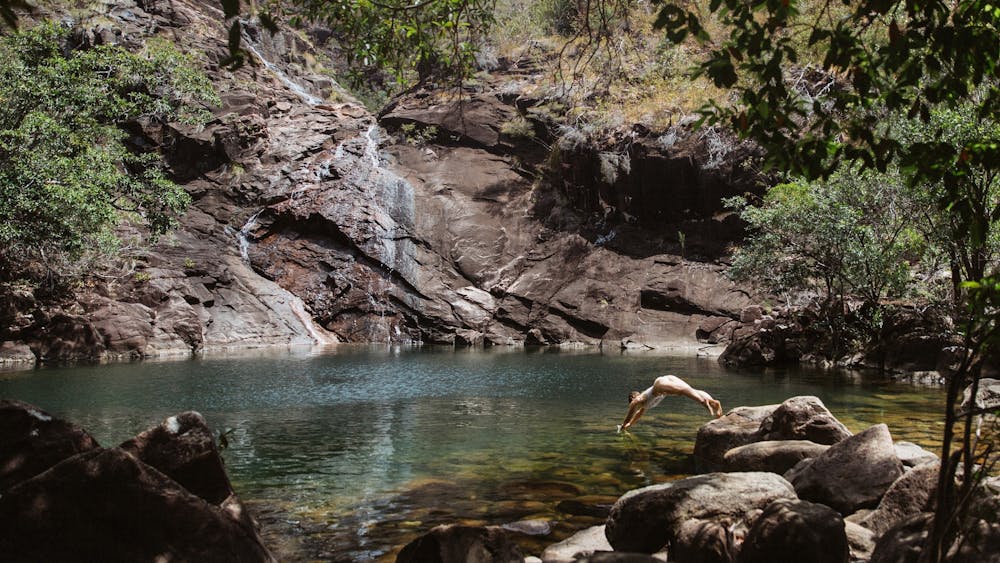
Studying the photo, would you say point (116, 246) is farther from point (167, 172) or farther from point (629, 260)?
point (629, 260)

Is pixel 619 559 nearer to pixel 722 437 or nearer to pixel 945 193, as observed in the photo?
pixel 722 437

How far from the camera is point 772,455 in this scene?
8.04m

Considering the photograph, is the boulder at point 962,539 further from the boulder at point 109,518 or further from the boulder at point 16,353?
the boulder at point 16,353

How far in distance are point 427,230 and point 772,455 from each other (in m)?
38.0

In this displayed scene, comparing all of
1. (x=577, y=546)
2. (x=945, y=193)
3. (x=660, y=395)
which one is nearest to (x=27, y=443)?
(x=577, y=546)

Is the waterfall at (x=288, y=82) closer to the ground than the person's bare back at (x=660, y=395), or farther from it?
farther from it

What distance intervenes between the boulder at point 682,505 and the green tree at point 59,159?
25013mm

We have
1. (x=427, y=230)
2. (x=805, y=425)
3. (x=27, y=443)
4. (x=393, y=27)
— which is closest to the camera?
(x=27, y=443)

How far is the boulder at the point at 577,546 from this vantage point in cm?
586

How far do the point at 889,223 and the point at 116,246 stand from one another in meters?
30.9

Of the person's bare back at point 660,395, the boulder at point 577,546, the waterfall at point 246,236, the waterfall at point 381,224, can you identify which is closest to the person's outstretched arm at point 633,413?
the person's bare back at point 660,395

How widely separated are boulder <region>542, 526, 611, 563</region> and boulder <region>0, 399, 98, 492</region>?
4.27 meters

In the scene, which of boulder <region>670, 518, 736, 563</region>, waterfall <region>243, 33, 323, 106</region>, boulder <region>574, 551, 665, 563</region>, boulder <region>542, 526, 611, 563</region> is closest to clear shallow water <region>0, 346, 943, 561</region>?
boulder <region>542, 526, 611, 563</region>

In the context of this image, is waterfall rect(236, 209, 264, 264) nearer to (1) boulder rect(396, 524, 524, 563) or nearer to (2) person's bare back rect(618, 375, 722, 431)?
(2) person's bare back rect(618, 375, 722, 431)
